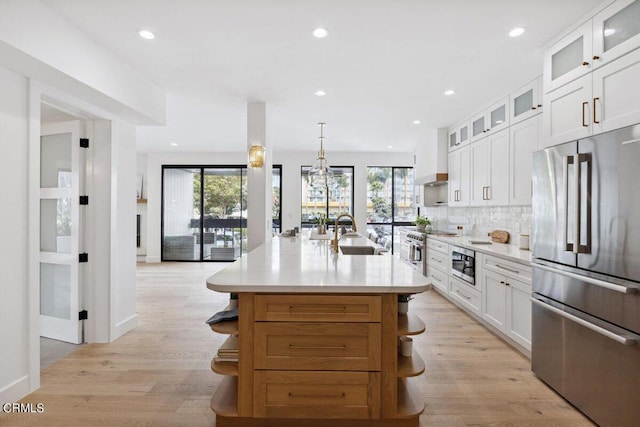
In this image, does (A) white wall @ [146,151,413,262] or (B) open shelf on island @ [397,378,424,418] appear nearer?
(B) open shelf on island @ [397,378,424,418]

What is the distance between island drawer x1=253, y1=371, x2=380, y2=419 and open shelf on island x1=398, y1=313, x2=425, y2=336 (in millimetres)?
265

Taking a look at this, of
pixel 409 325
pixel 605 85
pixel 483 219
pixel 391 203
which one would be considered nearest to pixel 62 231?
pixel 409 325

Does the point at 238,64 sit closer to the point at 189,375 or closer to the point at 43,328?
the point at 189,375

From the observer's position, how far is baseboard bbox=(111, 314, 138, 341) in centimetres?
346

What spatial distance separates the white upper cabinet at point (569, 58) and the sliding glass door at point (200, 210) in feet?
21.7

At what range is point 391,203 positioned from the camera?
8234 millimetres

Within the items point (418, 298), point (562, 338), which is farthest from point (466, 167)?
point (562, 338)

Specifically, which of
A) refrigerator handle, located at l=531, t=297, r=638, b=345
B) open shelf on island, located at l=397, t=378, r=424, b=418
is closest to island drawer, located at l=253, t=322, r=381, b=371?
open shelf on island, located at l=397, t=378, r=424, b=418

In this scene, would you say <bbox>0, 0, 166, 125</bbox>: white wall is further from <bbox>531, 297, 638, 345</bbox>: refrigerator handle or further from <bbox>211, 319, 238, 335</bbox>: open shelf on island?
<bbox>531, 297, 638, 345</bbox>: refrigerator handle

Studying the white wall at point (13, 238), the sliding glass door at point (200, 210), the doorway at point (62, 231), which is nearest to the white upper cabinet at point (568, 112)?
the white wall at point (13, 238)

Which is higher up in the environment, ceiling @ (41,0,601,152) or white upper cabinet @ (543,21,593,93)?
ceiling @ (41,0,601,152)

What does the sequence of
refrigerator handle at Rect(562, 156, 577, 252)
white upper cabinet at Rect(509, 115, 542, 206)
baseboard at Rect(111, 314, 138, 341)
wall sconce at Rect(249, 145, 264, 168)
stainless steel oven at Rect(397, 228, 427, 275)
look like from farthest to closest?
stainless steel oven at Rect(397, 228, 427, 275), wall sconce at Rect(249, 145, 264, 168), white upper cabinet at Rect(509, 115, 542, 206), baseboard at Rect(111, 314, 138, 341), refrigerator handle at Rect(562, 156, 577, 252)

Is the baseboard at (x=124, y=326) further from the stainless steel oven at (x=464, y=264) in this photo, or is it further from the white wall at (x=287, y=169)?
the white wall at (x=287, y=169)

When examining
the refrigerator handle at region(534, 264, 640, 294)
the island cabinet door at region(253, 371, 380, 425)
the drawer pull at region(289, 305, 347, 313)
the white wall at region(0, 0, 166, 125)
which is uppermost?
the white wall at region(0, 0, 166, 125)
